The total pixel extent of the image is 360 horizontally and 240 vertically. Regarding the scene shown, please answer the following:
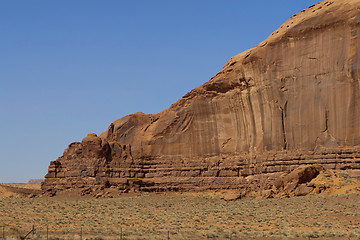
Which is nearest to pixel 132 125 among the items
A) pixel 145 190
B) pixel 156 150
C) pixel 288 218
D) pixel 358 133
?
pixel 156 150

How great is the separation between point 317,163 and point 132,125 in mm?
25148

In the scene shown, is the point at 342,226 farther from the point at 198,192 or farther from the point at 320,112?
the point at 198,192

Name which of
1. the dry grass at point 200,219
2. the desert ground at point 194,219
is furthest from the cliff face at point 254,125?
the dry grass at point 200,219

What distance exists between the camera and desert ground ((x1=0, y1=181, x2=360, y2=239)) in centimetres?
2706

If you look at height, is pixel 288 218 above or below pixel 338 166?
below

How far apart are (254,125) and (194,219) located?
18547 mm

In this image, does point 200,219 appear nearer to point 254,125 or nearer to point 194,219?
point 194,219

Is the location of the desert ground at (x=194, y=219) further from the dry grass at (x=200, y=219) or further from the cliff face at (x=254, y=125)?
the cliff face at (x=254, y=125)

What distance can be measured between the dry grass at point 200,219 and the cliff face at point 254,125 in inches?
244

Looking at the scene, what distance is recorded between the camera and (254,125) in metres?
50.8

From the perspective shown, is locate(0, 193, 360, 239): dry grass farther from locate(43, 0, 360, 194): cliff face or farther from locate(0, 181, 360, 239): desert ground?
locate(43, 0, 360, 194): cliff face

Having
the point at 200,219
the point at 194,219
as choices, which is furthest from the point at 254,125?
the point at 200,219

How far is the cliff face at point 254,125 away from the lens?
1740 inches

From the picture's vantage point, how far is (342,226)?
29281 mm
